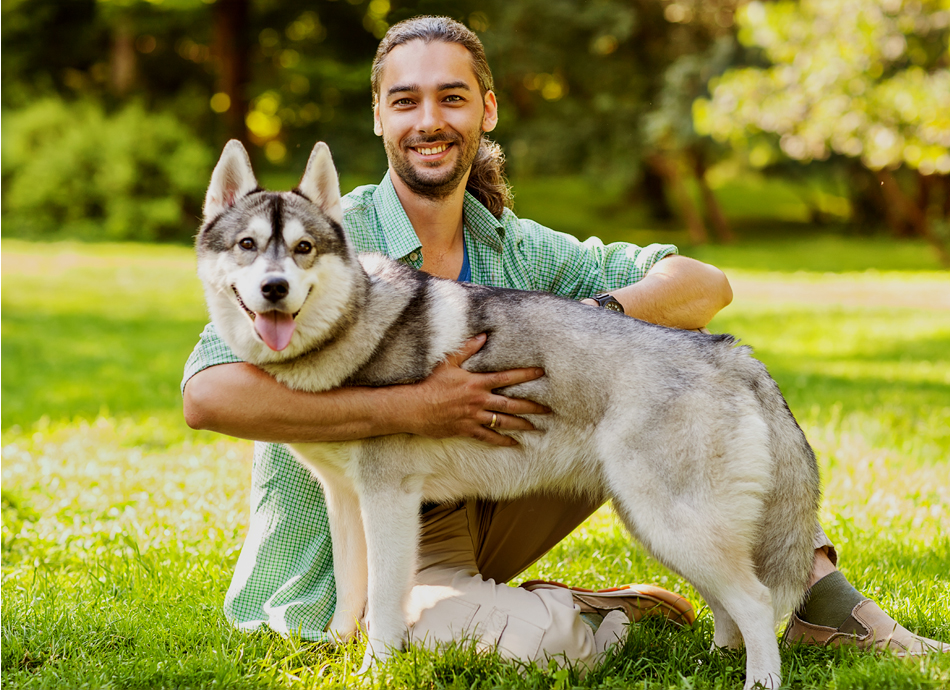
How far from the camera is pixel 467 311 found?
314cm

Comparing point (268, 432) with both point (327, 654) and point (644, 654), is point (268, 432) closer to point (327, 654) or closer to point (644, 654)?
point (327, 654)

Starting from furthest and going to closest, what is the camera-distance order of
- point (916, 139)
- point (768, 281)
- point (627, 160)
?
point (627, 160), point (768, 281), point (916, 139)

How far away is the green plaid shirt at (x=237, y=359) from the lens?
335cm

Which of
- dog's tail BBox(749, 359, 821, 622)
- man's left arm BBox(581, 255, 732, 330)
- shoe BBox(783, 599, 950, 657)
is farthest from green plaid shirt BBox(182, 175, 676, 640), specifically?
shoe BBox(783, 599, 950, 657)

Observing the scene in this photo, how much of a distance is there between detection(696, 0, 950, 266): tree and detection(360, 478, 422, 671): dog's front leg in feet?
24.8

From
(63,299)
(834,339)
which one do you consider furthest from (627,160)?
(63,299)

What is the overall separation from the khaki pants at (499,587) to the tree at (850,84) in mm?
6907

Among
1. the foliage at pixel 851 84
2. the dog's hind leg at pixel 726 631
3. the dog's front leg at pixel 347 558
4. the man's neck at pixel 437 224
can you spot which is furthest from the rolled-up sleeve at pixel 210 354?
the foliage at pixel 851 84

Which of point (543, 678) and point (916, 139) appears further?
point (916, 139)

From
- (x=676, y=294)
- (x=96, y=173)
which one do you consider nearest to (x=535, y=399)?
(x=676, y=294)

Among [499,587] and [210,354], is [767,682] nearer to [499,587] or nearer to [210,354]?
[499,587]

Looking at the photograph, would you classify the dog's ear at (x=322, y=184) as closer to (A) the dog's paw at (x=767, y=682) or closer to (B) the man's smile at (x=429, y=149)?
(B) the man's smile at (x=429, y=149)

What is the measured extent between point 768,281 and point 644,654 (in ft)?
46.9

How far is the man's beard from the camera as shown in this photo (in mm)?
3592
